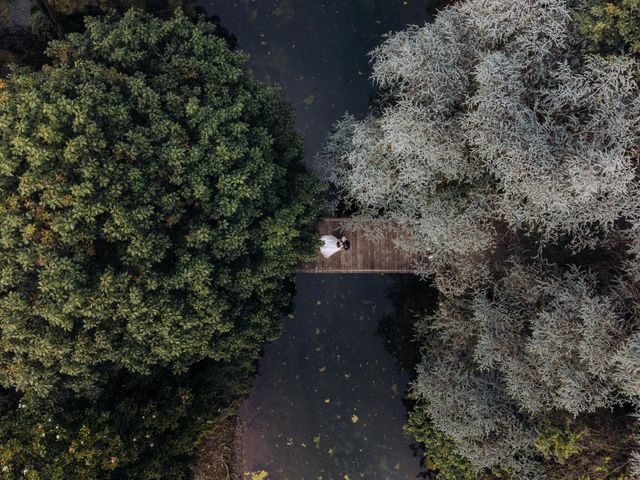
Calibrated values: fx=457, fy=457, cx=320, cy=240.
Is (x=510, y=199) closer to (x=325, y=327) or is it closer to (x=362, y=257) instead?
(x=362, y=257)

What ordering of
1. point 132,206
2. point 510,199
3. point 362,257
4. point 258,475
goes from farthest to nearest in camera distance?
point 258,475
point 362,257
point 510,199
point 132,206

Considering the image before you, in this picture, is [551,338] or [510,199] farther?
[510,199]

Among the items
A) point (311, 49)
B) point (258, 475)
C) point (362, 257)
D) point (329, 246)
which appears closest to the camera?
point (329, 246)

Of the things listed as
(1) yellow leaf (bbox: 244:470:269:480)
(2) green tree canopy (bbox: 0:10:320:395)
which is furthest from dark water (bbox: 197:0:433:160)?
(1) yellow leaf (bbox: 244:470:269:480)

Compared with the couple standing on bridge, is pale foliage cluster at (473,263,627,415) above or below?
below

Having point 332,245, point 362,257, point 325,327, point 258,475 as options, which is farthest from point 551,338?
point 258,475

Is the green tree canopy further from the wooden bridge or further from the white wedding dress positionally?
the wooden bridge
